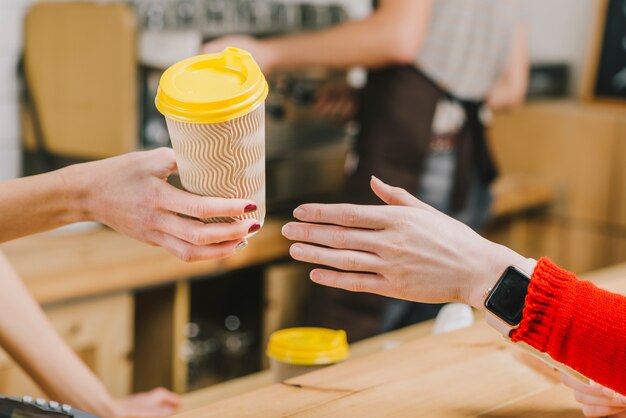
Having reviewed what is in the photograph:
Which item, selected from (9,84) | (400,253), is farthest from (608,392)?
(9,84)

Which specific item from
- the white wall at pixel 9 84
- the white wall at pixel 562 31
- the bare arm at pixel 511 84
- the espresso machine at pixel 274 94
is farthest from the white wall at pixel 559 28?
the white wall at pixel 9 84

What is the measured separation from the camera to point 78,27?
241 cm

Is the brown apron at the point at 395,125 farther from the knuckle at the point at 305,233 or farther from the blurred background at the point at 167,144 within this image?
the knuckle at the point at 305,233

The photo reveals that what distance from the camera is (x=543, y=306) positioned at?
0.91 m

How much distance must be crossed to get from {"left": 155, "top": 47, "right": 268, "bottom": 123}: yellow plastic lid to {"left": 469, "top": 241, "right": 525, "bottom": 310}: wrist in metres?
0.31

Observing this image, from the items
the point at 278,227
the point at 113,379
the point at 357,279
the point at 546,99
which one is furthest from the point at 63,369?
the point at 546,99

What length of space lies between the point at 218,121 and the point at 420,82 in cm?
144

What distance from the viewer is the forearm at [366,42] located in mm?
2039

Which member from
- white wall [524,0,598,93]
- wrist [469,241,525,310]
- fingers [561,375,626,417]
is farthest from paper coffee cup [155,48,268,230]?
white wall [524,0,598,93]

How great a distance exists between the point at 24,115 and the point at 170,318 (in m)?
0.82

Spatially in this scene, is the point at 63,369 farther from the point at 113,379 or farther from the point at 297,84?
the point at 297,84

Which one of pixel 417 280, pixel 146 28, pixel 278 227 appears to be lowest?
pixel 278 227

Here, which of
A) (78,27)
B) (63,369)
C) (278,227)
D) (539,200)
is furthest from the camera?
(539,200)

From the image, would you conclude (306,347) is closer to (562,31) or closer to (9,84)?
(9,84)
